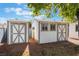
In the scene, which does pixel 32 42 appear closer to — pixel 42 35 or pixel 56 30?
pixel 42 35

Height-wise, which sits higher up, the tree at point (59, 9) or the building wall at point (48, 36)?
the tree at point (59, 9)

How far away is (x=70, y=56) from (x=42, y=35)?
8.15ft

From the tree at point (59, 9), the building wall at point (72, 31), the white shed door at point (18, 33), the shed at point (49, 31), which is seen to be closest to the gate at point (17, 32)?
the white shed door at point (18, 33)

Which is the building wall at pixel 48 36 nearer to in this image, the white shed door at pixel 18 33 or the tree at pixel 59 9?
the white shed door at pixel 18 33

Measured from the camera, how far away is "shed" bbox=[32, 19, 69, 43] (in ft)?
44.2

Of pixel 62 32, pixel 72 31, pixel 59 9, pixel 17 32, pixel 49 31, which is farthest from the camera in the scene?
pixel 49 31

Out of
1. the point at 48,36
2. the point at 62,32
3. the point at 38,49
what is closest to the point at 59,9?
the point at 62,32

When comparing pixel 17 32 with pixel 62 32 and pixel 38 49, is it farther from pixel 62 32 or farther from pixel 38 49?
pixel 62 32

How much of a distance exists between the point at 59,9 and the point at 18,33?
2588 millimetres

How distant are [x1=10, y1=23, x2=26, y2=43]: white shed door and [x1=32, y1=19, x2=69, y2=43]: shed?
21.5 inches

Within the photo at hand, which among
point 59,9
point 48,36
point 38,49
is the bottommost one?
point 38,49

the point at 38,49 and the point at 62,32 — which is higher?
the point at 62,32

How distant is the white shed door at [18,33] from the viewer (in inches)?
508

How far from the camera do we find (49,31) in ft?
49.3
